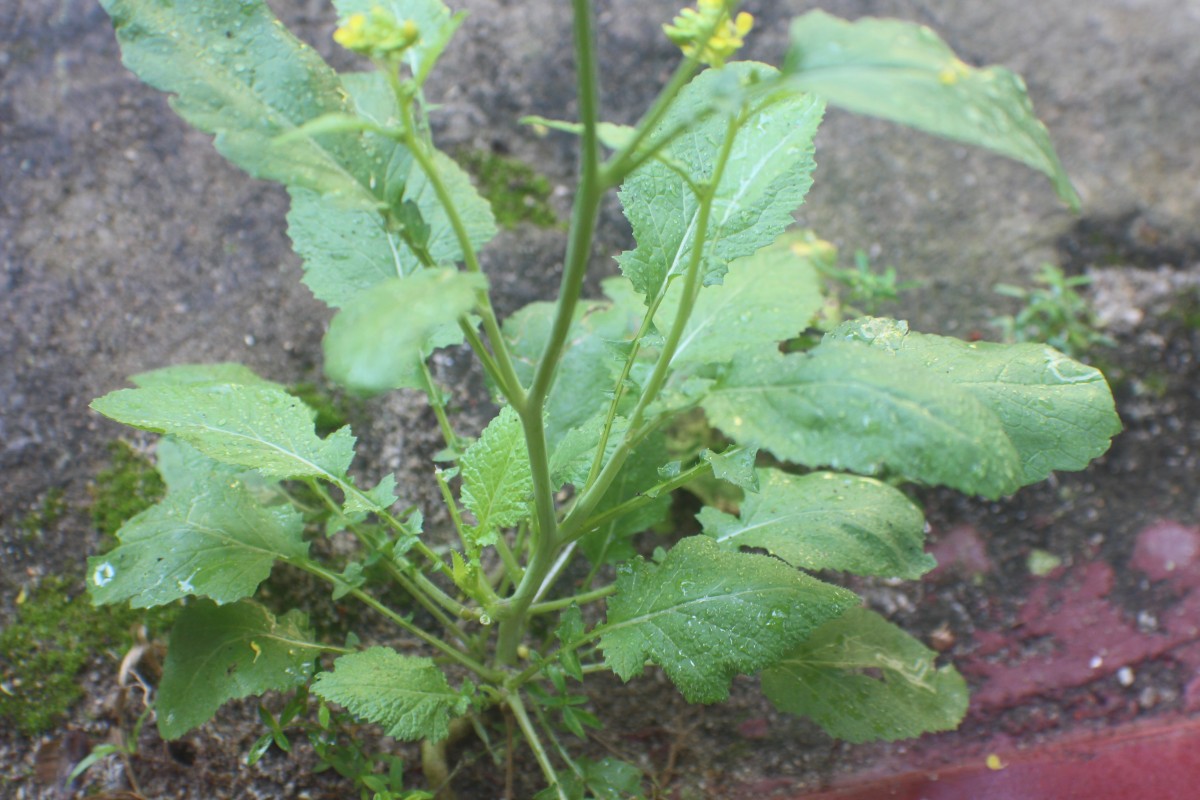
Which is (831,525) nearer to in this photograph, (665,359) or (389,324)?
(665,359)

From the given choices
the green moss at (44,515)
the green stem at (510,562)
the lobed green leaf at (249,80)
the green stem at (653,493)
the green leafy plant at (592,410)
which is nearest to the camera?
the green leafy plant at (592,410)

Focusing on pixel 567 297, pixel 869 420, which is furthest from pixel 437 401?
pixel 869 420

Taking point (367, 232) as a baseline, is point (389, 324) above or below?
above

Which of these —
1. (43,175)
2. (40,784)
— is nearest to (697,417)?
(40,784)

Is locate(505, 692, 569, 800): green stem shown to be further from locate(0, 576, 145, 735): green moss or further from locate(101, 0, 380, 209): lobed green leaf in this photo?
locate(101, 0, 380, 209): lobed green leaf

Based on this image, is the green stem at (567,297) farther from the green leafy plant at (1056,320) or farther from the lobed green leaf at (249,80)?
the green leafy plant at (1056,320)

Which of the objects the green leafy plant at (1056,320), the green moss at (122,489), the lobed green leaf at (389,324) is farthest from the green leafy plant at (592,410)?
the green leafy plant at (1056,320)

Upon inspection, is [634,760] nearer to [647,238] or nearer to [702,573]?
[702,573]
